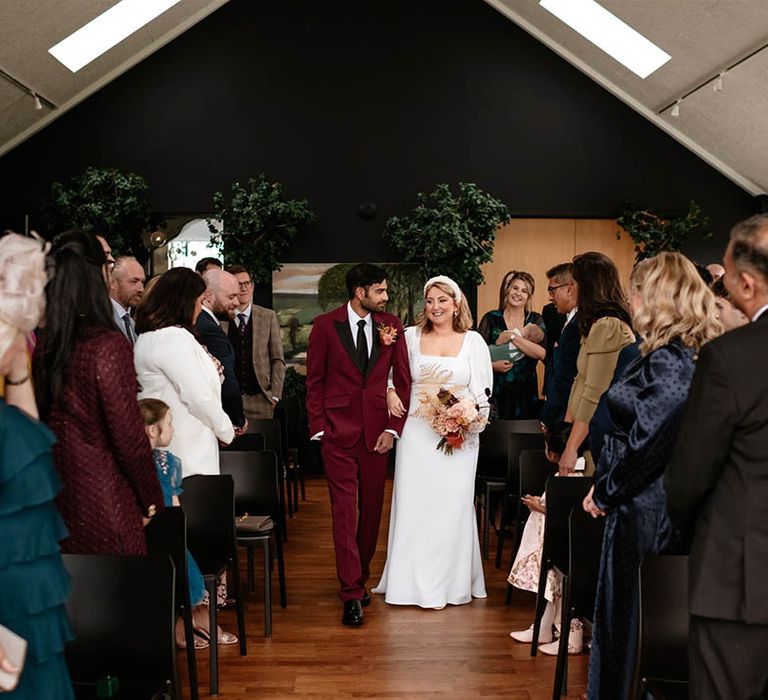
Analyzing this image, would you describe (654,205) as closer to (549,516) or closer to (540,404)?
(540,404)

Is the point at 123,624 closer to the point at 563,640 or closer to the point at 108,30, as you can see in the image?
the point at 563,640

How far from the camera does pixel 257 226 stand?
904 centimetres

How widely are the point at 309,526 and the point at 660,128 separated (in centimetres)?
580

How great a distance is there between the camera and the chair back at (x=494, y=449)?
20.8 feet

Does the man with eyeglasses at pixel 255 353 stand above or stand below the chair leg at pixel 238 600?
above

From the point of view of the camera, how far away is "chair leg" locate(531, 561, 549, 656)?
4.35 m

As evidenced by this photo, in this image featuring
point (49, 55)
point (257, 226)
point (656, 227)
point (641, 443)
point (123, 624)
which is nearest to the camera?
point (123, 624)

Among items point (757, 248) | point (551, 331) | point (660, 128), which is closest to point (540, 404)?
point (551, 331)

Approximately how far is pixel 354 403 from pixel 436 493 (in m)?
0.74

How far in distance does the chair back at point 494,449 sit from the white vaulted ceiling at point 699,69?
11.7 ft

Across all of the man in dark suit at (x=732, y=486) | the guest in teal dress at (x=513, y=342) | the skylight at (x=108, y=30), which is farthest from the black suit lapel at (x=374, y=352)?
the skylight at (x=108, y=30)

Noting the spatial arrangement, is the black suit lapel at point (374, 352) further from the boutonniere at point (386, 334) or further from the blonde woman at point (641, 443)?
the blonde woman at point (641, 443)

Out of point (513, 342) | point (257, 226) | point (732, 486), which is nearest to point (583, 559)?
point (732, 486)

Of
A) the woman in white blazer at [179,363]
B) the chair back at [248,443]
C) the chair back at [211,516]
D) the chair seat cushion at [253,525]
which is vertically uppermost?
the woman in white blazer at [179,363]
